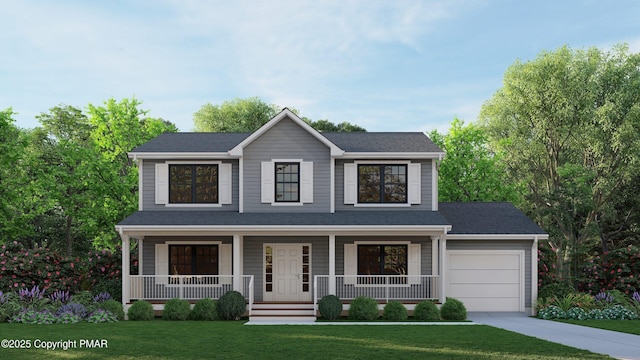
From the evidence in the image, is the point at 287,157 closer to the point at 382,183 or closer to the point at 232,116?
the point at 382,183

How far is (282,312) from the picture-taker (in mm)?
19406

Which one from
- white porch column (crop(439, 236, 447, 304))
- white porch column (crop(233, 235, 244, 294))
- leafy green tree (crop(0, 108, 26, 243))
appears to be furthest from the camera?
leafy green tree (crop(0, 108, 26, 243))

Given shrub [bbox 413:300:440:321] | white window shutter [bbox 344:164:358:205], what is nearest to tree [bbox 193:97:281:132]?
white window shutter [bbox 344:164:358:205]

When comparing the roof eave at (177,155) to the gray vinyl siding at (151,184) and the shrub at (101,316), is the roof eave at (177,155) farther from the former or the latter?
the shrub at (101,316)

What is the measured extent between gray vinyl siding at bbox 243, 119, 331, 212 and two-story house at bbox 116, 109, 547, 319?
1.4 inches

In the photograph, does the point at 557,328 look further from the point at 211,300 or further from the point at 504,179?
the point at 504,179

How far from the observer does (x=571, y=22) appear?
3142 centimetres

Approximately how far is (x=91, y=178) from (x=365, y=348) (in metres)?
19.5

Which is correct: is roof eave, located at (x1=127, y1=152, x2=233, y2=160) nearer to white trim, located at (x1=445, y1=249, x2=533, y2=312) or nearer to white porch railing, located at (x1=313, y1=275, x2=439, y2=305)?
white porch railing, located at (x1=313, y1=275, x2=439, y2=305)

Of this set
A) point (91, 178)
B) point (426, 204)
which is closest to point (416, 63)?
point (426, 204)

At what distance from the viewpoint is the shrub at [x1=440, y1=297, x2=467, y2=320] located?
19016mm

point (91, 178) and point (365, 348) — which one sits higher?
point (91, 178)

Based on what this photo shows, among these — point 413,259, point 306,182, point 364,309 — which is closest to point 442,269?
point 413,259

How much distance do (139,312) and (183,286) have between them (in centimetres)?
181
